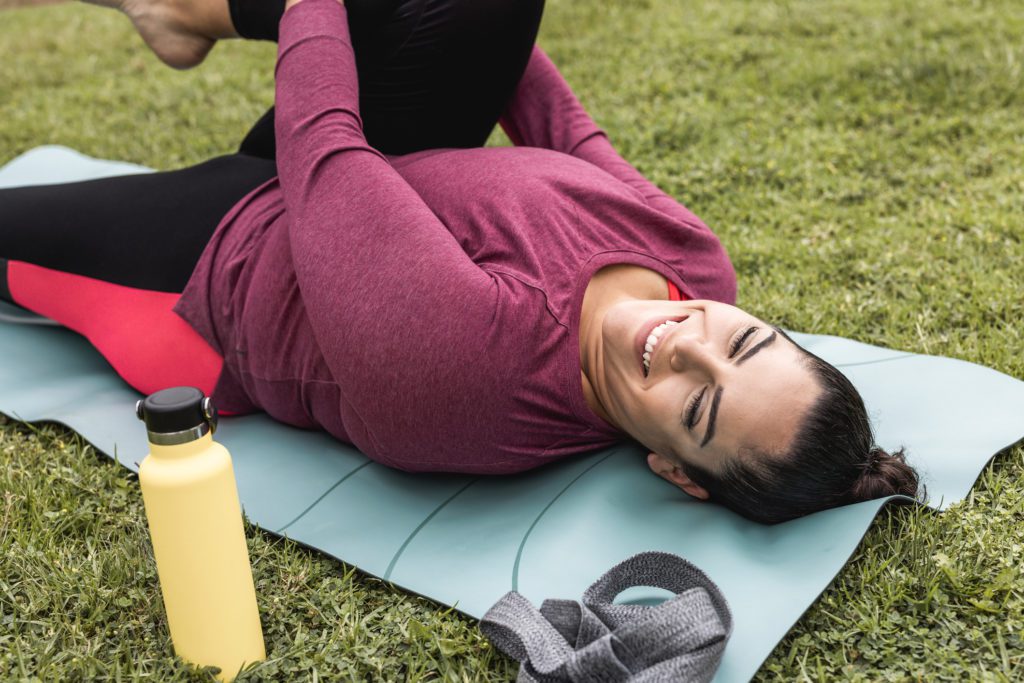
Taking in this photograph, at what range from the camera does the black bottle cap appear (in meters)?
1.52

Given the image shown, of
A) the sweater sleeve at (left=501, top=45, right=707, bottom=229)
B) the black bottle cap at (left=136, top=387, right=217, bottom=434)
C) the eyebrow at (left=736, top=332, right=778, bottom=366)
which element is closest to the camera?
the black bottle cap at (left=136, top=387, right=217, bottom=434)

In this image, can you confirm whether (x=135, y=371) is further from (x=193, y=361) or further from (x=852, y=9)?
(x=852, y=9)

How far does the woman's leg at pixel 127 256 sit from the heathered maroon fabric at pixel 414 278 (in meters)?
0.09

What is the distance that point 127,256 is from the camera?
2557mm

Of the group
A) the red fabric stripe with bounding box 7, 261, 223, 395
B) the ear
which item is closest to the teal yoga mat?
the ear

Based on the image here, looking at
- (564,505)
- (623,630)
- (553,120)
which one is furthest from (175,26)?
(623,630)

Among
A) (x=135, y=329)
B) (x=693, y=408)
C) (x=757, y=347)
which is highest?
(x=757, y=347)

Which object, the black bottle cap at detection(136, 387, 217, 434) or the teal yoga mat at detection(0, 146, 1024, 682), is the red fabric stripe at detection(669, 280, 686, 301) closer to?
the teal yoga mat at detection(0, 146, 1024, 682)

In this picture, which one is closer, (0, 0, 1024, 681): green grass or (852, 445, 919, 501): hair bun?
(0, 0, 1024, 681): green grass

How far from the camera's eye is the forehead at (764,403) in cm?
188

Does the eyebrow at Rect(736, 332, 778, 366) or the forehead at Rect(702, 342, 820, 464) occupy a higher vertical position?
the eyebrow at Rect(736, 332, 778, 366)

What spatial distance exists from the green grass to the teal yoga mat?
6cm

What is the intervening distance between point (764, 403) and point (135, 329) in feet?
5.44

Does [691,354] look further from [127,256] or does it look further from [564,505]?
[127,256]
